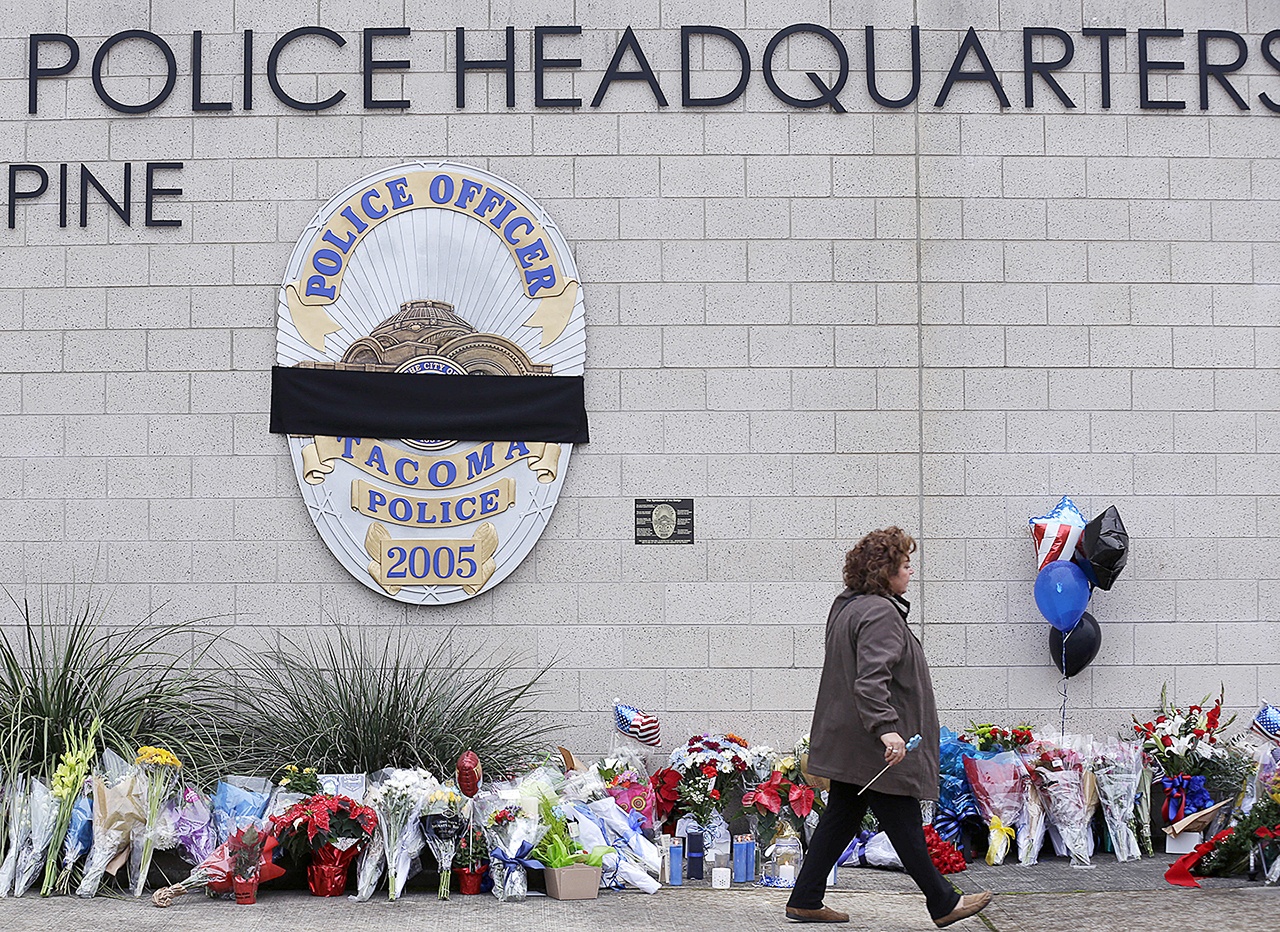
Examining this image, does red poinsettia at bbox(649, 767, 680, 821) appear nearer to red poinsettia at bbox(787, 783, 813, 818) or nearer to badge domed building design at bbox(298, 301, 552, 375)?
red poinsettia at bbox(787, 783, 813, 818)

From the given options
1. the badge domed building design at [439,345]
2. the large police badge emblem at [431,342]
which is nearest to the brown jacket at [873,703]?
the large police badge emblem at [431,342]

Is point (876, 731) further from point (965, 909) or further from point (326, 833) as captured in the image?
point (326, 833)

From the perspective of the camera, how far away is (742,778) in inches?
243

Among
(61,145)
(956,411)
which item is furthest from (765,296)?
(61,145)

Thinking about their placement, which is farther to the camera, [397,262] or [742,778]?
[397,262]

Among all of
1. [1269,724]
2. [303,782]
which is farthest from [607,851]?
[1269,724]

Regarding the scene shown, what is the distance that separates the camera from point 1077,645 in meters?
6.83

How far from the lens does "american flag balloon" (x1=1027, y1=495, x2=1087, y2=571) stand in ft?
22.4

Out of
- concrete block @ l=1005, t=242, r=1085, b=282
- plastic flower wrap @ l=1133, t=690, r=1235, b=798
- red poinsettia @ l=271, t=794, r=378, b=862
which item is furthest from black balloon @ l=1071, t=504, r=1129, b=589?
red poinsettia @ l=271, t=794, r=378, b=862

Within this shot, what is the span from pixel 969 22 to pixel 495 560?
403 centimetres

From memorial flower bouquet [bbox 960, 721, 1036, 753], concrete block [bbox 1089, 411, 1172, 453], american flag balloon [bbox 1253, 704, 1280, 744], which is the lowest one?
memorial flower bouquet [bbox 960, 721, 1036, 753]

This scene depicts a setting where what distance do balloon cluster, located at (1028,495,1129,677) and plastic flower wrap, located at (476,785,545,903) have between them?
2.98 m

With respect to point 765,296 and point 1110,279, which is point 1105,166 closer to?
point 1110,279

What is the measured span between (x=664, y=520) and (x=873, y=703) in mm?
2407
